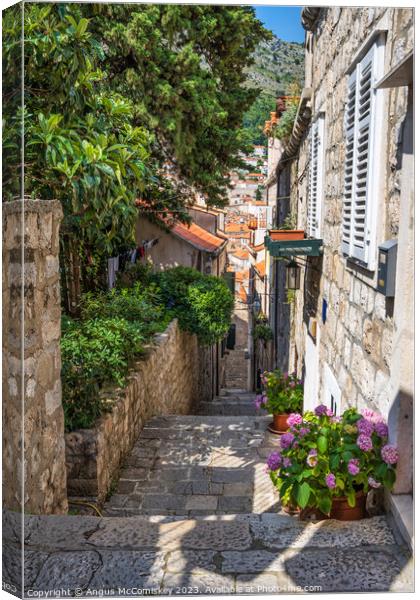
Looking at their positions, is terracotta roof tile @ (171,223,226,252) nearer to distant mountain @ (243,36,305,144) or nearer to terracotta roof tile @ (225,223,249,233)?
distant mountain @ (243,36,305,144)

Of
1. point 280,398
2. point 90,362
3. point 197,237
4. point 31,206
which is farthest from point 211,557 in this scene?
point 197,237

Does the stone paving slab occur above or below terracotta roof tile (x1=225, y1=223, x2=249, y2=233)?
below

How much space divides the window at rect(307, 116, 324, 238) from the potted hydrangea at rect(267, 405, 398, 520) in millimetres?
3308

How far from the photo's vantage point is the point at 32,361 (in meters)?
3.25

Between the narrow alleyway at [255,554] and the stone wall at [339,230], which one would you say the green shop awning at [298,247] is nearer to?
the stone wall at [339,230]

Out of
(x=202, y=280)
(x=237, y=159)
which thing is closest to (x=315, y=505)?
(x=237, y=159)

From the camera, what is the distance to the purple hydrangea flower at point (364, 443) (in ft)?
9.72

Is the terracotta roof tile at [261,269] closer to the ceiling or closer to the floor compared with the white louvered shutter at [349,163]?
closer to the floor

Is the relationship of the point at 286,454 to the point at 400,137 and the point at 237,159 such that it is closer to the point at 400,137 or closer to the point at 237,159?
the point at 400,137

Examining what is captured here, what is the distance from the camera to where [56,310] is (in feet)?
12.1

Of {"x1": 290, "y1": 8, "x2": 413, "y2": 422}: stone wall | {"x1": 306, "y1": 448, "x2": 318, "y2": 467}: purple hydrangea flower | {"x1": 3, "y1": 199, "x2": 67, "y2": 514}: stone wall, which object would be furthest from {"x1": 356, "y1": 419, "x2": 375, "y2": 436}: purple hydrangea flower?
{"x1": 3, "y1": 199, "x2": 67, "y2": 514}: stone wall

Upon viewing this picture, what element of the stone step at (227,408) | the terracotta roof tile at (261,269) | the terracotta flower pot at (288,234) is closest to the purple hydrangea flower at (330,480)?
the terracotta flower pot at (288,234)

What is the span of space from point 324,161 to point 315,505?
3.70 m

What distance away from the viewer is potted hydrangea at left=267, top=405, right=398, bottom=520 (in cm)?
298
